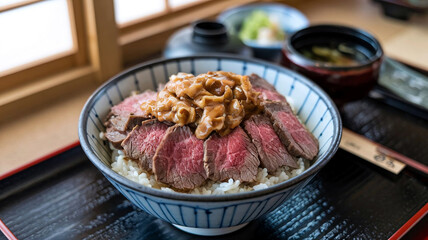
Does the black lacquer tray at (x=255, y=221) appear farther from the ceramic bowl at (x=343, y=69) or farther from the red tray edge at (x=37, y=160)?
the ceramic bowl at (x=343, y=69)

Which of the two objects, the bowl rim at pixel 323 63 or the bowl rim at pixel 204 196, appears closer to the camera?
the bowl rim at pixel 204 196

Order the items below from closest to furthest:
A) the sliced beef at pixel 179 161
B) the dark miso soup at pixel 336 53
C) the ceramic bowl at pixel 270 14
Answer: the sliced beef at pixel 179 161 → the dark miso soup at pixel 336 53 → the ceramic bowl at pixel 270 14

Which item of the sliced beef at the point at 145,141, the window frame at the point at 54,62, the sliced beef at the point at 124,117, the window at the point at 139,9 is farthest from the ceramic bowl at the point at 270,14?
the sliced beef at the point at 145,141

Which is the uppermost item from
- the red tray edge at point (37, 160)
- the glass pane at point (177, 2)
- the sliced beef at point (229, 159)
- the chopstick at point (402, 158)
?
the glass pane at point (177, 2)

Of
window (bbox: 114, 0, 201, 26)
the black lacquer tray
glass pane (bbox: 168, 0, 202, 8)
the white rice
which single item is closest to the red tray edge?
the black lacquer tray

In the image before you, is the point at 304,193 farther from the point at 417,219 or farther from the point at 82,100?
the point at 82,100

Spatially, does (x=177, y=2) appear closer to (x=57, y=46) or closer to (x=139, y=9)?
(x=139, y=9)

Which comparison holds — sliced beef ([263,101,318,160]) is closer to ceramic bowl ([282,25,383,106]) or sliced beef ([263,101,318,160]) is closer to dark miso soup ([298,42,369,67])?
ceramic bowl ([282,25,383,106])

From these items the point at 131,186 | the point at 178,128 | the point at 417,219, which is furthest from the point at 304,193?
the point at 131,186
